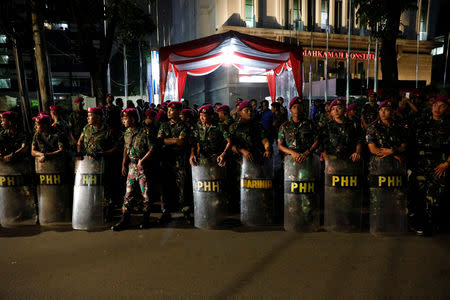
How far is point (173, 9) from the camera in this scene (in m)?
50.8

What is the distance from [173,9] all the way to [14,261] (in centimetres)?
5220

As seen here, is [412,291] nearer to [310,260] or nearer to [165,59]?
[310,260]

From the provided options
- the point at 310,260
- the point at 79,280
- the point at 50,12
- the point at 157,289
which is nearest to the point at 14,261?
the point at 79,280

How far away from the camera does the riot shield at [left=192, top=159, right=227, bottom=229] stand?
4.91m

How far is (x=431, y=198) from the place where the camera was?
4637mm

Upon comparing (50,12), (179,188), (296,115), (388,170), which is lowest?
(179,188)

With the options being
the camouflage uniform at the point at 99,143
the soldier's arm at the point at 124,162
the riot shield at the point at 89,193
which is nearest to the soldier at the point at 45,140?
the camouflage uniform at the point at 99,143

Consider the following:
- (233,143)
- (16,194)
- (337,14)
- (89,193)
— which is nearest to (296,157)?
(233,143)

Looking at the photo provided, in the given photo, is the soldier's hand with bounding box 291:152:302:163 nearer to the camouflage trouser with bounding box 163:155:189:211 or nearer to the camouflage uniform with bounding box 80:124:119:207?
the camouflage trouser with bounding box 163:155:189:211

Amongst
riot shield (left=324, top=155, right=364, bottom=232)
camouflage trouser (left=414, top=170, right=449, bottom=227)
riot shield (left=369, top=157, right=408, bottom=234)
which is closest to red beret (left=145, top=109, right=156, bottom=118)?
riot shield (left=324, top=155, right=364, bottom=232)

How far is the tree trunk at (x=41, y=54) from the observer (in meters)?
8.56

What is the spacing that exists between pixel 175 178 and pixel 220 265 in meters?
2.13

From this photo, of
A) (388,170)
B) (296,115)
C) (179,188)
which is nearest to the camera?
(388,170)

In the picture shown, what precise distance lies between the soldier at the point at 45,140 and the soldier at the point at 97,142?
318 mm
